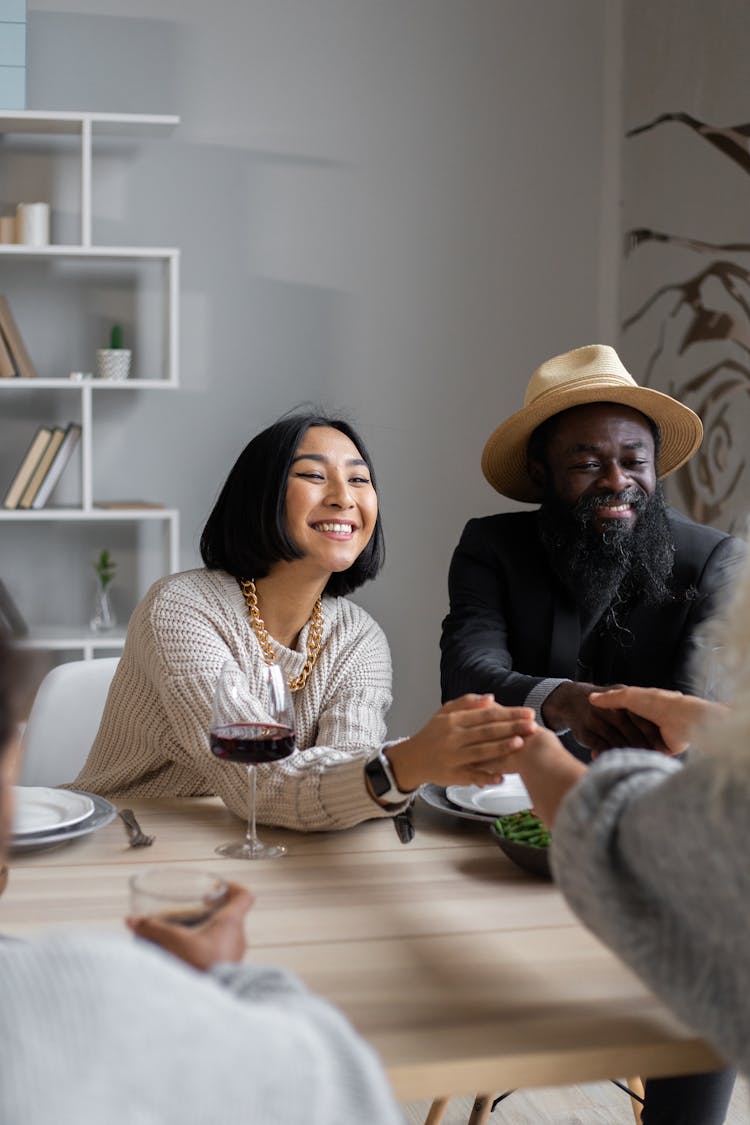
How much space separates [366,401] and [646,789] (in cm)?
282

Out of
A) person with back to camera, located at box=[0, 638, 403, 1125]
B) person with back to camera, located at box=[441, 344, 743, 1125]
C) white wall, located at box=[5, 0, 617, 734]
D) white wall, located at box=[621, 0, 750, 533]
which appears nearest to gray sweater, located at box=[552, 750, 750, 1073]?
person with back to camera, located at box=[0, 638, 403, 1125]

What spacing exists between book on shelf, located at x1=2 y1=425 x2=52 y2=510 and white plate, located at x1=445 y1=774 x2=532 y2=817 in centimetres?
204

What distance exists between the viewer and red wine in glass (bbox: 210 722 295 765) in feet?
4.24

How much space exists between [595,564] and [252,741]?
99cm

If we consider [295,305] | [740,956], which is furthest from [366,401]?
[740,956]

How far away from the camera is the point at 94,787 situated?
66.1 inches

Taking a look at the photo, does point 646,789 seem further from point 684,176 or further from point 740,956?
point 684,176

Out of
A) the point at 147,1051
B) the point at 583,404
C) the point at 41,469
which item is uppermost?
the point at 583,404

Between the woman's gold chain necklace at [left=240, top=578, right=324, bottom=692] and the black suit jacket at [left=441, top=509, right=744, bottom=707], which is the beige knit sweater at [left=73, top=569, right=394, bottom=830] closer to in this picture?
the woman's gold chain necklace at [left=240, top=578, right=324, bottom=692]

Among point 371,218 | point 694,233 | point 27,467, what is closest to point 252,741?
point 27,467

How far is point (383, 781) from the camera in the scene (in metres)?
1.37

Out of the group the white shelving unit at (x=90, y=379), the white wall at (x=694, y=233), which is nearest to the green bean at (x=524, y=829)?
the white wall at (x=694, y=233)

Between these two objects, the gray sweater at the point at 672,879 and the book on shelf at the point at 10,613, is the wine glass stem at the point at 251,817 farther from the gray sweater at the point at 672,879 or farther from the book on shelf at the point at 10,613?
the book on shelf at the point at 10,613

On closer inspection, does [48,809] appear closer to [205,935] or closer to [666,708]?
[205,935]
